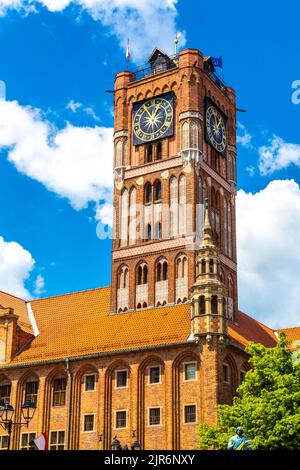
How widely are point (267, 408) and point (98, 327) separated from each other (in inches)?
926

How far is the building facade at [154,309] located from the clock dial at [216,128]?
126mm

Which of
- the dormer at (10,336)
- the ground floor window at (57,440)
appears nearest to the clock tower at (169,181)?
the dormer at (10,336)

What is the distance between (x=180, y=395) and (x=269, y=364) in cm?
1034

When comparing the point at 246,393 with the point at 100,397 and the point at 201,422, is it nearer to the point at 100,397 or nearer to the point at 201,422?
the point at 201,422

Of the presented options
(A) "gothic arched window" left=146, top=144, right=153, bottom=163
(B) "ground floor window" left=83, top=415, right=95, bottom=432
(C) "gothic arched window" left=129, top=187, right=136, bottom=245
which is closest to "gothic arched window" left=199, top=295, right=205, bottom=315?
(B) "ground floor window" left=83, top=415, right=95, bottom=432

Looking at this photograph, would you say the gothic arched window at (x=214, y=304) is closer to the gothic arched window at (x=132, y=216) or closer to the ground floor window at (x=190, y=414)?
the ground floor window at (x=190, y=414)

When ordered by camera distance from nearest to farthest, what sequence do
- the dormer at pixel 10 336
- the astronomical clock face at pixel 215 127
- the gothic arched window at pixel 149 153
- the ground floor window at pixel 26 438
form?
the ground floor window at pixel 26 438 < the dormer at pixel 10 336 < the gothic arched window at pixel 149 153 < the astronomical clock face at pixel 215 127

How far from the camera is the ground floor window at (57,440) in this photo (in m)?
54.2

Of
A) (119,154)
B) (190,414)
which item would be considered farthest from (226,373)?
(119,154)

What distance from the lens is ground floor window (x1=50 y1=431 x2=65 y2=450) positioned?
5422cm

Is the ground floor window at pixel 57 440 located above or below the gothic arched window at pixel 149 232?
below

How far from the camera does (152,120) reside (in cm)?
6781

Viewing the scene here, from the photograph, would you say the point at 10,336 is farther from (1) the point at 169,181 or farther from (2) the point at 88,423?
(1) the point at 169,181

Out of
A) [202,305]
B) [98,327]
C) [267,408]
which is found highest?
[98,327]
